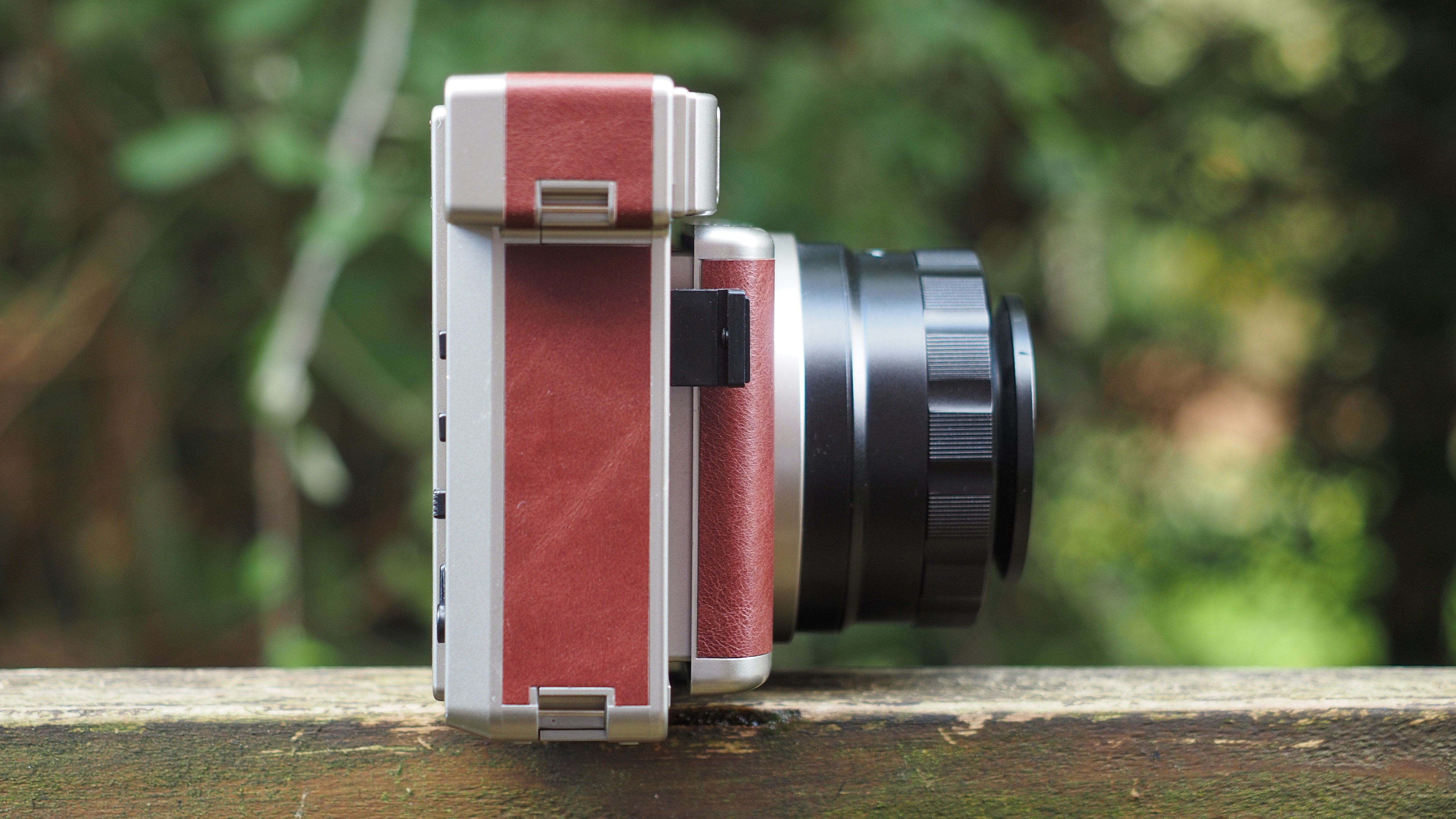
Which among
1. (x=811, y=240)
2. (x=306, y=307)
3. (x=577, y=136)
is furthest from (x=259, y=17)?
(x=577, y=136)

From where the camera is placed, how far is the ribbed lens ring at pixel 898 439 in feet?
1.88

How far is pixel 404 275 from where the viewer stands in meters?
1.27

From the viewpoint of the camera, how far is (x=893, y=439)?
58 cm

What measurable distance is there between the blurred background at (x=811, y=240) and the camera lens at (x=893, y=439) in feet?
1.59

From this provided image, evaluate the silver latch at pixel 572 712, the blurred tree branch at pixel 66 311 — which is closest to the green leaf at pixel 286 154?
the blurred tree branch at pixel 66 311

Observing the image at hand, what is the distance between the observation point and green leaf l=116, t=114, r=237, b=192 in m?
1.01

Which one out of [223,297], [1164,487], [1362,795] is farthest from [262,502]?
[1164,487]

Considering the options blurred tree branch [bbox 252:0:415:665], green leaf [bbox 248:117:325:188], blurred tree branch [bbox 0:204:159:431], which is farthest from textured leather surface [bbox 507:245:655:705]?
blurred tree branch [bbox 0:204:159:431]

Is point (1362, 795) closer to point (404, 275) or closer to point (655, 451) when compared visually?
point (655, 451)

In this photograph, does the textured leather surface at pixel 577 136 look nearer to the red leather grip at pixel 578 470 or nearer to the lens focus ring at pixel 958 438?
the red leather grip at pixel 578 470

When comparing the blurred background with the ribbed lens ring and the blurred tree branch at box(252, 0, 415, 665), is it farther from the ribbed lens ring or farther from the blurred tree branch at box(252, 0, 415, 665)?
the ribbed lens ring

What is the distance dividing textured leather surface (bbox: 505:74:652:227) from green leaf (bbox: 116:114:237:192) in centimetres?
69

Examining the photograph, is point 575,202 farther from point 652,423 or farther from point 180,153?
point 180,153

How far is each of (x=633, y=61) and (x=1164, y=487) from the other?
3.99 ft
